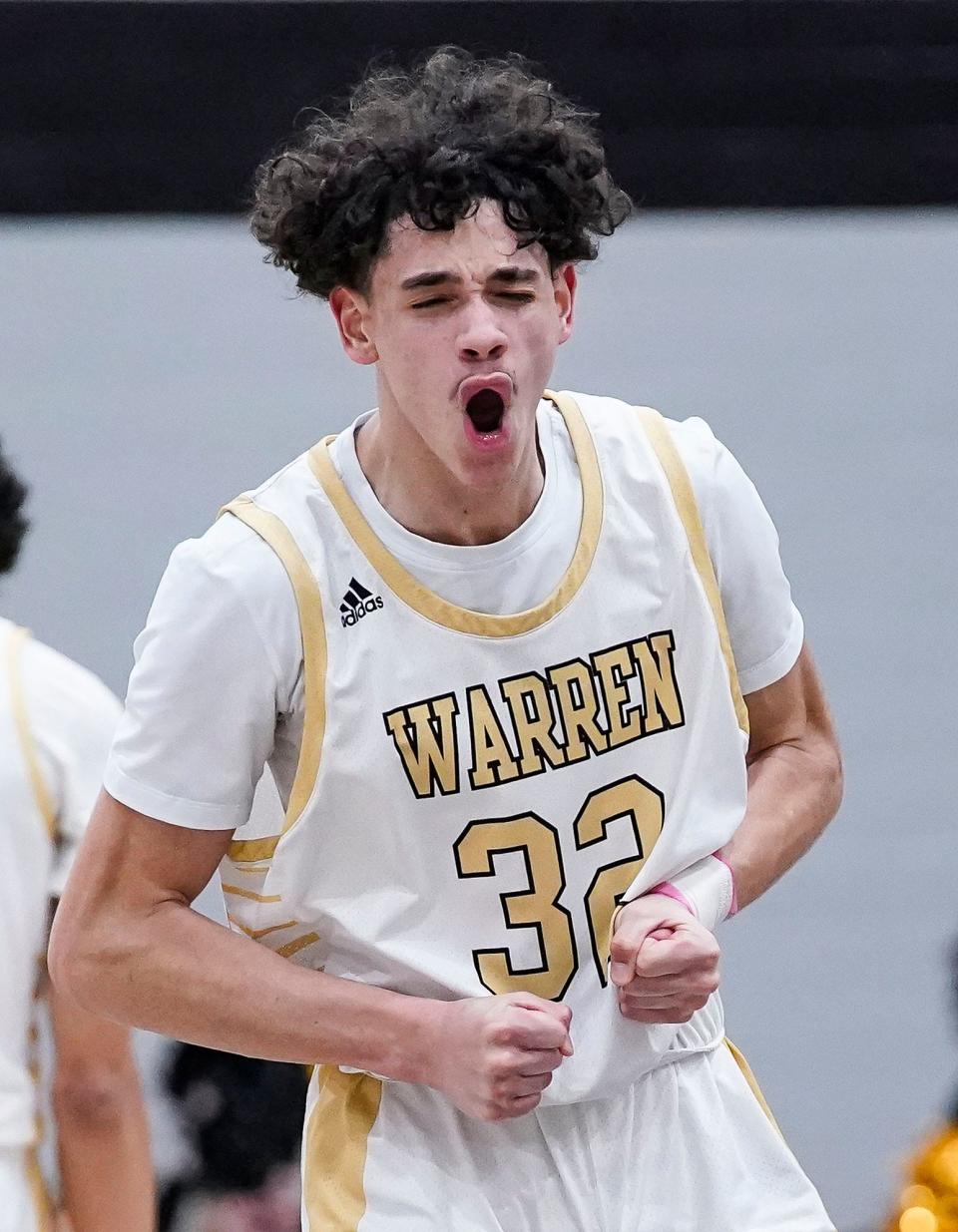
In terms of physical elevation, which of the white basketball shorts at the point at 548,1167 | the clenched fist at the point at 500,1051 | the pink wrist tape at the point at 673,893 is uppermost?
the pink wrist tape at the point at 673,893

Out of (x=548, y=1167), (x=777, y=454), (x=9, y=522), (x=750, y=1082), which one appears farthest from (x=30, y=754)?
(x=777, y=454)

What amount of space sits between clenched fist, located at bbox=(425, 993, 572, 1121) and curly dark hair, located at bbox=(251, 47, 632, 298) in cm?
87

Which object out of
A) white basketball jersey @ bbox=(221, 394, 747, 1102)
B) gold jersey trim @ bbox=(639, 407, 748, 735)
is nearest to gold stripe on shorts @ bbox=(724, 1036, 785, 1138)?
white basketball jersey @ bbox=(221, 394, 747, 1102)

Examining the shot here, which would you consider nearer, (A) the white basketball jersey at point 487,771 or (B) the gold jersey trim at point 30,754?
(A) the white basketball jersey at point 487,771

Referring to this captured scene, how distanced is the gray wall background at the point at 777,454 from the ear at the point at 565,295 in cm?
337

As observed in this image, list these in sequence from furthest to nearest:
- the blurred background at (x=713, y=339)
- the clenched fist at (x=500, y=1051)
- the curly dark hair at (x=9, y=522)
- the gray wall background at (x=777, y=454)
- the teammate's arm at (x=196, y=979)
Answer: the gray wall background at (x=777, y=454)
the blurred background at (x=713, y=339)
the curly dark hair at (x=9, y=522)
the teammate's arm at (x=196, y=979)
the clenched fist at (x=500, y=1051)

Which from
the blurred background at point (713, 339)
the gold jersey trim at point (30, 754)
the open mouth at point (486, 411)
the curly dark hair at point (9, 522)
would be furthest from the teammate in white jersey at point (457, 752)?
the blurred background at point (713, 339)

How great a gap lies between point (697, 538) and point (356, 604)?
44 cm

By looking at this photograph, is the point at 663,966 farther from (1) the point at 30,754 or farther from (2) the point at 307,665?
(1) the point at 30,754

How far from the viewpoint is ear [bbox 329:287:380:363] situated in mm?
2451

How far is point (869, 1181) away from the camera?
587cm

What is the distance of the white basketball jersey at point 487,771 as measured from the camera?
2361 millimetres

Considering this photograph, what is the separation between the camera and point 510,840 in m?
2.39

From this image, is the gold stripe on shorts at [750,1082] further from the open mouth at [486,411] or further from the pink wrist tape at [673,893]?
the open mouth at [486,411]
